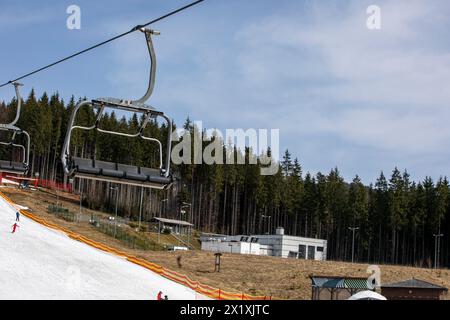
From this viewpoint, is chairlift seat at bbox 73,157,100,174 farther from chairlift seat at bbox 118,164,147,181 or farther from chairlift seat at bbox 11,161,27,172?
chairlift seat at bbox 11,161,27,172

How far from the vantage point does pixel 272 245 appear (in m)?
82.6

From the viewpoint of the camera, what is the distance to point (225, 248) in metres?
Answer: 75.6

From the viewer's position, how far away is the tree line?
108 metres

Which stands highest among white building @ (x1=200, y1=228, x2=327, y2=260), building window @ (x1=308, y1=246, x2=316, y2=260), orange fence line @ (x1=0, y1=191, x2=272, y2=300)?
orange fence line @ (x1=0, y1=191, x2=272, y2=300)

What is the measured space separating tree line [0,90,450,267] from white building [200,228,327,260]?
26402mm

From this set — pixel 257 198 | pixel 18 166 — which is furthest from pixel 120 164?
pixel 257 198

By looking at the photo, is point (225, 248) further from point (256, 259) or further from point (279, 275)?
point (279, 275)

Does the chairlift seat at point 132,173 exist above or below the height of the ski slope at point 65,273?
above

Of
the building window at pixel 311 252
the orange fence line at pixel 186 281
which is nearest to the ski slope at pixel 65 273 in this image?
the orange fence line at pixel 186 281

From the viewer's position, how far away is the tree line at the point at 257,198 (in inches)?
4269

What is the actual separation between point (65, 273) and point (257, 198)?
7699 cm

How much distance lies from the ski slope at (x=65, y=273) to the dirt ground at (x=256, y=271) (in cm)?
687

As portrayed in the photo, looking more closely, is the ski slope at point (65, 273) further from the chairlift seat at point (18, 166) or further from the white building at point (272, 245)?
the white building at point (272, 245)

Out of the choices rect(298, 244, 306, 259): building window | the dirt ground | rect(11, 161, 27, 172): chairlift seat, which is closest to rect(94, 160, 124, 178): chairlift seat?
rect(11, 161, 27, 172): chairlift seat
